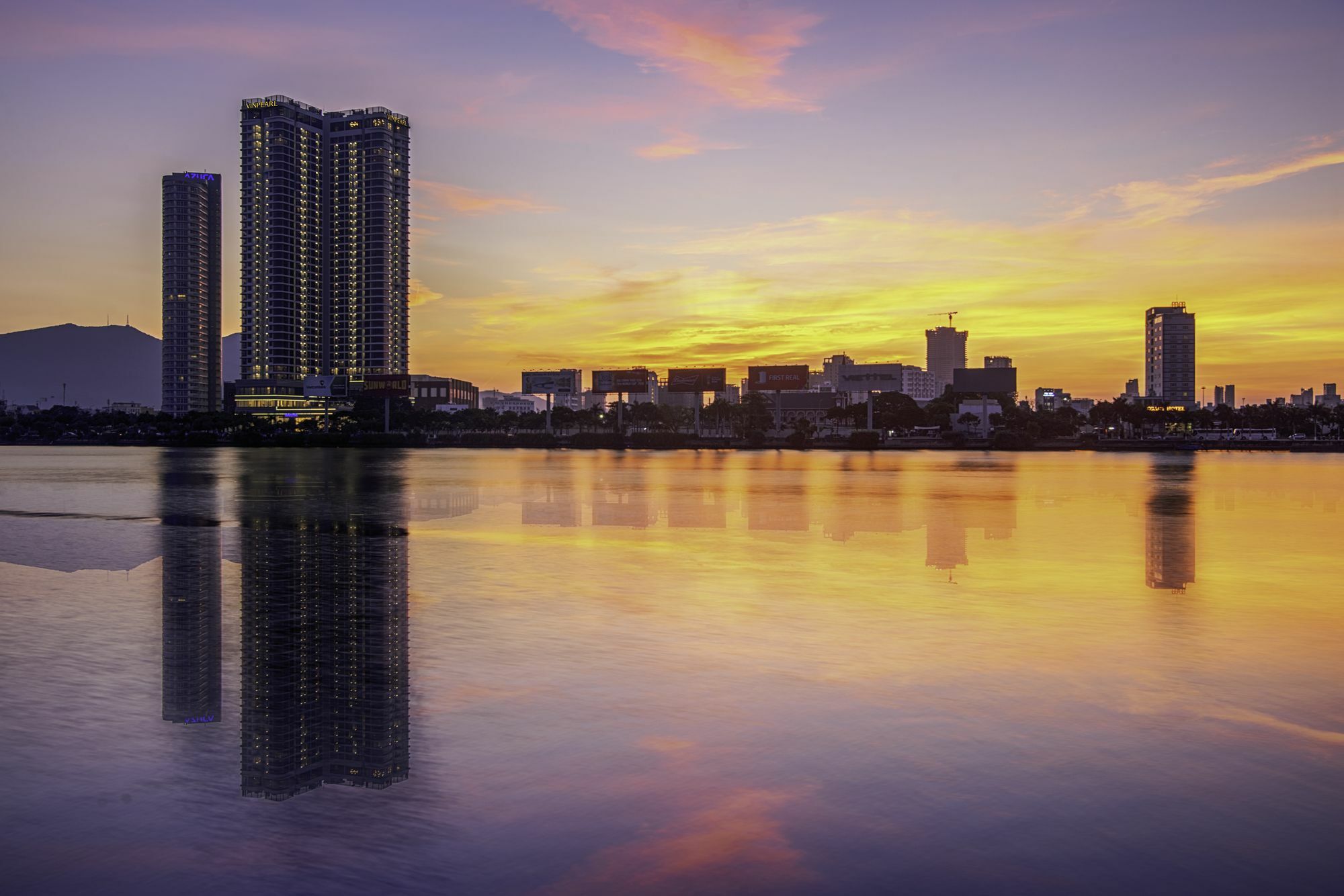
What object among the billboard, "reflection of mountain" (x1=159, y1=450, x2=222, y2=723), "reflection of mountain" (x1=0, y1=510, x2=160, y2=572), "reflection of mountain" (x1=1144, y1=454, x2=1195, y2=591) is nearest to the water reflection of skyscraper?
"reflection of mountain" (x1=159, y1=450, x2=222, y2=723)

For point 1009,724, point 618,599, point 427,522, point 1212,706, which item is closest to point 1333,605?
point 1212,706

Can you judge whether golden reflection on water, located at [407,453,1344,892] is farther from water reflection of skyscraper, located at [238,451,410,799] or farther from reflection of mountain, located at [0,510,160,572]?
reflection of mountain, located at [0,510,160,572]

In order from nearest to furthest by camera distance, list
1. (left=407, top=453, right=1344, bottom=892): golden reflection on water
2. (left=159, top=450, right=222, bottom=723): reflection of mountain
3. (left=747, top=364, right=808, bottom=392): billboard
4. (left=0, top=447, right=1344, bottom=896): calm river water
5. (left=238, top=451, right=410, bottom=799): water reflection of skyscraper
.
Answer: (left=0, top=447, right=1344, bottom=896): calm river water < (left=407, top=453, right=1344, bottom=892): golden reflection on water < (left=238, top=451, right=410, bottom=799): water reflection of skyscraper < (left=159, top=450, right=222, bottom=723): reflection of mountain < (left=747, top=364, right=808, bottom=392): billboard

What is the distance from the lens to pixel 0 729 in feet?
37.1

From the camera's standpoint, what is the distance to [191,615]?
59.3ft

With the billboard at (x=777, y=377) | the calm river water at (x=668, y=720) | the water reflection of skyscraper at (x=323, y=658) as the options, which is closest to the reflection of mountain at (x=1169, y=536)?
the calm river water at (x=668, y=720)

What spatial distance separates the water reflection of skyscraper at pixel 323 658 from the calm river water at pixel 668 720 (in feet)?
0.28

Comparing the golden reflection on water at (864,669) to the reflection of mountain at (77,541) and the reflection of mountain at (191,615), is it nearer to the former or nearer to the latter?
the reflection of mountain at (191,615)

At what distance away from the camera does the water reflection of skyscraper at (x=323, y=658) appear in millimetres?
10203

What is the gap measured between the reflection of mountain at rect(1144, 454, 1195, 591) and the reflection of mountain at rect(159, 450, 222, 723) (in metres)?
19.6

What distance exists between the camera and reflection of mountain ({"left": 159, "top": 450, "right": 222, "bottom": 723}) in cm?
1244

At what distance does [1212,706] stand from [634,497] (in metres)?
42.0

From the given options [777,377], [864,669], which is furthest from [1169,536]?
[777,377]

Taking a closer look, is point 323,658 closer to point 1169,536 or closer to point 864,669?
point 864,669
